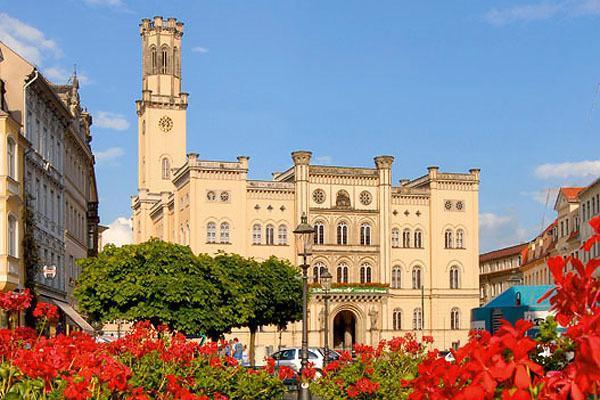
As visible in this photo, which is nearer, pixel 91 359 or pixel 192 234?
pixel 91 359

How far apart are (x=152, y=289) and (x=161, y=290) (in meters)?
0.39

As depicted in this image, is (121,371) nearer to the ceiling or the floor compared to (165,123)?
nearer to the floor

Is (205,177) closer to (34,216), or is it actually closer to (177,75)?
(177,75)

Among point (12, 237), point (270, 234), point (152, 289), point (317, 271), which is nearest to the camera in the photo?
point (12, 237)

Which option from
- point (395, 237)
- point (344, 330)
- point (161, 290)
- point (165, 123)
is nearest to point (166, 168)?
point (165, 123)

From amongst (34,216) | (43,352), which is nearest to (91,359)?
(43,352)

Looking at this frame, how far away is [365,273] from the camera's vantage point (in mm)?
84375

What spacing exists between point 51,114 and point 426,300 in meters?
50.8

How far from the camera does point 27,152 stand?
114 ft

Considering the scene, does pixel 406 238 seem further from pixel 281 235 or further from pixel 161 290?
pixel 161 290

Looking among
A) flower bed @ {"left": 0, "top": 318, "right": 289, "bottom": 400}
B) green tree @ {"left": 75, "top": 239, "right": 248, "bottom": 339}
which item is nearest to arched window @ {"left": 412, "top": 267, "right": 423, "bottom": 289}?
green tree @ {"left": 75, "top": 239, "right": 248, "bottom": 339}

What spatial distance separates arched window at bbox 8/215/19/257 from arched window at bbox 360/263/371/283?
5408cm

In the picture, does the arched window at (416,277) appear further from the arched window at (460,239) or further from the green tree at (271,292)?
the green tree at (271,292)

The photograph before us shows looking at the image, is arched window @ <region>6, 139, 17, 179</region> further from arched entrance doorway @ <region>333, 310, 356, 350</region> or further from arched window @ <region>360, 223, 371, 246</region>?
arched window @ <region>360, 223, 371, 246</region>
